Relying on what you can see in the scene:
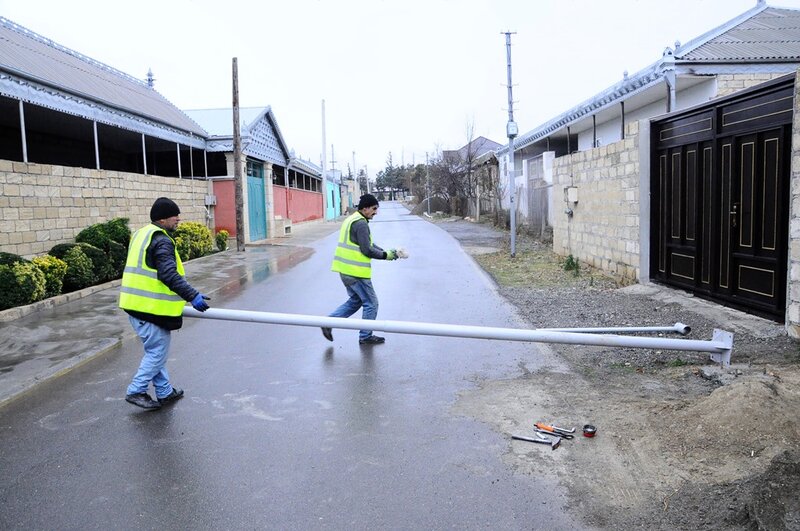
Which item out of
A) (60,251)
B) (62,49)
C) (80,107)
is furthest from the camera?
(62,49)

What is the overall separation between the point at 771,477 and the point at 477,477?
1.60m

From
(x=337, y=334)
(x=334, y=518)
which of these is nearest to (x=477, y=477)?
(x=334, y=518)

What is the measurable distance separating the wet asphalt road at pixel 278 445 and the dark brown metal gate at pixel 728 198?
2962 mm

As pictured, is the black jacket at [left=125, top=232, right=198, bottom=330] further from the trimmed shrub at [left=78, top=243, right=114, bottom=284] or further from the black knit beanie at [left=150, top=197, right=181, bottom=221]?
the trimmed shrub at [left=78, top=243, right=114, bottom=284]

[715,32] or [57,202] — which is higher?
[715,32]

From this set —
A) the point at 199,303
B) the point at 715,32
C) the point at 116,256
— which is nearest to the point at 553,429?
the point at 199,303

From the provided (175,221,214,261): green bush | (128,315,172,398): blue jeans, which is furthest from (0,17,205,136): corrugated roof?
(128,315,172,398): blue jeans

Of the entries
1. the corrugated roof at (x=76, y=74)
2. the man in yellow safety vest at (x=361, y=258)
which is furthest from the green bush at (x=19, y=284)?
the man in yellow safety vest at (x=361, y=258)

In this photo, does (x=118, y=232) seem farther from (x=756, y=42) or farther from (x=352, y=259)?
(x=756, y=42)

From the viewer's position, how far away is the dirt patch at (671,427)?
343 cm

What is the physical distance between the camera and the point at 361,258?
7.48m

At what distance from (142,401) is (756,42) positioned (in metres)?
13.8

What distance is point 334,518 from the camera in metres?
3.50

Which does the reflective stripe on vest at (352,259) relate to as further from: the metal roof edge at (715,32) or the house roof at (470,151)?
the house roof at (470,151)
